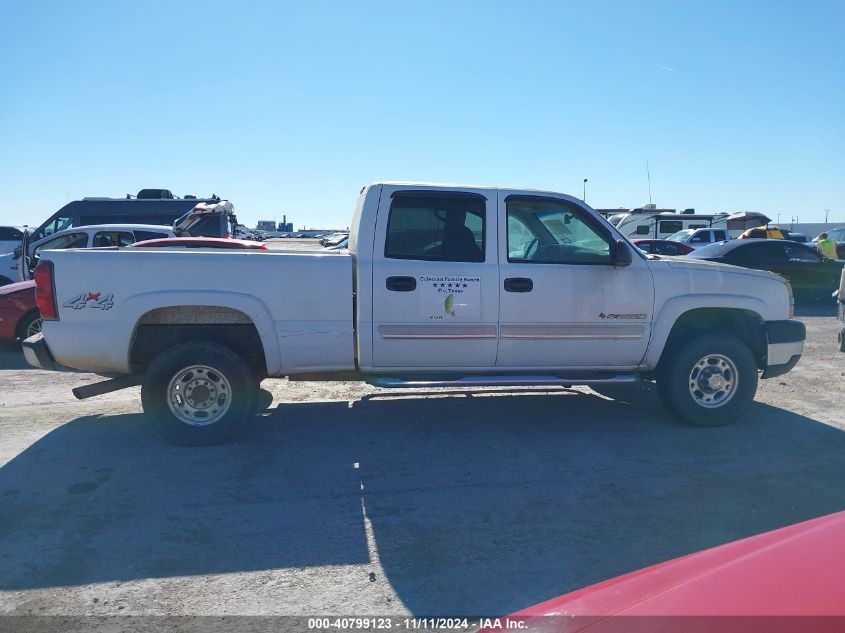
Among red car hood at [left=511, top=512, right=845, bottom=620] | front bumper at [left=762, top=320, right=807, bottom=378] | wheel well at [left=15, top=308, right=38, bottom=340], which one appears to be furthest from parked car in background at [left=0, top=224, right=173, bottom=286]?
red car hood at [left=511, top=512, right=845, bottom=620]

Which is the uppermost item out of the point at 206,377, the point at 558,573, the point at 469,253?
the point at 469,253

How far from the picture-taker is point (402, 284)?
568cm

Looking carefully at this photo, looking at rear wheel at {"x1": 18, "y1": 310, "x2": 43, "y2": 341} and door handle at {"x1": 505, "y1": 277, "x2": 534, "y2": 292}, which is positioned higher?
door handle at {"x1": 505, "y1": 277, "x2": 534, "y2": 292}

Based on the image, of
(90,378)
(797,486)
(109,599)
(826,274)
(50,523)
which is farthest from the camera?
(826,274)

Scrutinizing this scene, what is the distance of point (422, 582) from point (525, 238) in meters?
3.27

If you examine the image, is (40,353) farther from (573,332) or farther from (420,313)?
(573,332)

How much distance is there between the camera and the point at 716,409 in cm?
629

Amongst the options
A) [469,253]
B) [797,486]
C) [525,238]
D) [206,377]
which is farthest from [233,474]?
[797,486]

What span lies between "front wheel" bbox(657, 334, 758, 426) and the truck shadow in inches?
8.1

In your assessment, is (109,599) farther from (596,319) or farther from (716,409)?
(716,409)

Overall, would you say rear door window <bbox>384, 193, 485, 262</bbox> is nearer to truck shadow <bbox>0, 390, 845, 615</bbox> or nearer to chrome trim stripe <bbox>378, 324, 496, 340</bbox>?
chrome trim stripe <bbox>378, 324, 496, 340</bbox>

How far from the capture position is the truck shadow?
149 inches

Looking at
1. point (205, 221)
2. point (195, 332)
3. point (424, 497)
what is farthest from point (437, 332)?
point (205, 221)

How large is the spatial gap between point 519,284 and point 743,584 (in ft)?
13.4
